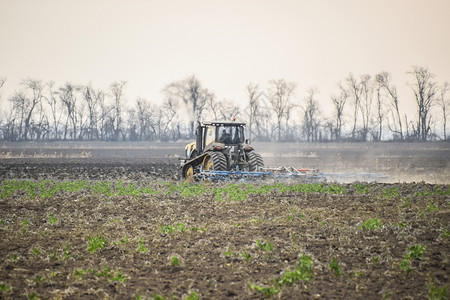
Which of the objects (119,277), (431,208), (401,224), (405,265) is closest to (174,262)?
(119,277)

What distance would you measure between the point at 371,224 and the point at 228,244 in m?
3.77

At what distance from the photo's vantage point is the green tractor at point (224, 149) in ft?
76.5

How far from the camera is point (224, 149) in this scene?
23.7 meters

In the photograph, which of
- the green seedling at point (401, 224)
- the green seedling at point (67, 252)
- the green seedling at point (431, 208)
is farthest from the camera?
the green seedling at point (431, 208)

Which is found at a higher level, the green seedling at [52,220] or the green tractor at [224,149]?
the green tractor at [224,149]

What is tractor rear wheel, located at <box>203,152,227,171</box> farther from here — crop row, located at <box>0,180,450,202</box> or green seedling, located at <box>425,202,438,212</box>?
green seedling, located at <box>425,202,438,212</box>

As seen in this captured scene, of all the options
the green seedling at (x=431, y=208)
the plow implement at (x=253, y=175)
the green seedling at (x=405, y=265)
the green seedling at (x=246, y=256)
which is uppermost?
the plow implement at (x=253, y=175)

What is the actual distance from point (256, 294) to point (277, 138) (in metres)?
76.2

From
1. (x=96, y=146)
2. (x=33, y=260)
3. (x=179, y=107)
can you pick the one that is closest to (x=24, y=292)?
(x=33, y=260)

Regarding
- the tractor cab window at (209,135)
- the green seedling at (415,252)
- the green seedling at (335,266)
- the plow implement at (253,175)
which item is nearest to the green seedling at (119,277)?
the green seedling at (335,266)

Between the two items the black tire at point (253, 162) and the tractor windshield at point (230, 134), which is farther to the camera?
the tractor windshield at point (230, 134)

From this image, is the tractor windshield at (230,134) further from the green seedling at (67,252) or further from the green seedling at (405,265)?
the green seedling at (405,265)

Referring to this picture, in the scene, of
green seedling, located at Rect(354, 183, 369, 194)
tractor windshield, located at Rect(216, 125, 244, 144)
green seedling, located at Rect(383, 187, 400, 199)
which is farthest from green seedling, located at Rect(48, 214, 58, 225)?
tractor windshield, located at Rect(216, 125, 244, 144)

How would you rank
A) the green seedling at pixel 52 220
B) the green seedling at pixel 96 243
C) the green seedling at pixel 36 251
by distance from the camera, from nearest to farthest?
the green seedling at pixel 36 251 → the green seedling at pixel 96 243 → the green seedling at pixel 52 220
